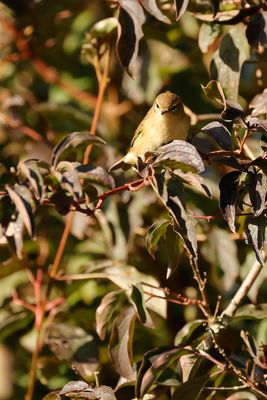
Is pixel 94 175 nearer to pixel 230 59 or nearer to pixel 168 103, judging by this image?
pixel 230 59

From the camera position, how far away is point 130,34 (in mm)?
2416

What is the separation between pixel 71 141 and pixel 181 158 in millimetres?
516

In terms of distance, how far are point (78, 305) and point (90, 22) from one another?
5.26 ft

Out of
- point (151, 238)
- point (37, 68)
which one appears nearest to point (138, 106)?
point (37, 68)

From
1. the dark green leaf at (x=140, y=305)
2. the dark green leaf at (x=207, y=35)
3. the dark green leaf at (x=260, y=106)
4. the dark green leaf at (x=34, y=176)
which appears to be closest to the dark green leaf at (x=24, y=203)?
the dark green leaf at (x=34, y=176)

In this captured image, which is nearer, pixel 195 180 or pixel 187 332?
pixel 195 180

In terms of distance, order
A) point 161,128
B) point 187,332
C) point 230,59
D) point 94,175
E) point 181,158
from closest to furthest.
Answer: point 181,158 → point 94,175 → point 187,332 → point 230,59 → point 161,128

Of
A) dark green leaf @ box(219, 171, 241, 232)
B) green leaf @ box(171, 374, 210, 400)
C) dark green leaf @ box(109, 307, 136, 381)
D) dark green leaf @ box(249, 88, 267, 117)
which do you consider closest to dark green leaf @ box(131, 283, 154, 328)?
dark green leaf @ box(109, 307, 136, 381)

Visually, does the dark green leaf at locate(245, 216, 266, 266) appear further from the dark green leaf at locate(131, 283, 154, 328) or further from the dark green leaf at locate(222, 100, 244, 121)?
the dark green leaf at locate(131, 283, 154, 328)

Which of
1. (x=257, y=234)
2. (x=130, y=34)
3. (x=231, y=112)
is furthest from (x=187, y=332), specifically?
(x=130, y=34)

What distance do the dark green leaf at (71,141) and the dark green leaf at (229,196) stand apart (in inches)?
20.0

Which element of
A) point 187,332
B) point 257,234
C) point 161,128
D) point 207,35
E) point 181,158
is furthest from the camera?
point 161,128

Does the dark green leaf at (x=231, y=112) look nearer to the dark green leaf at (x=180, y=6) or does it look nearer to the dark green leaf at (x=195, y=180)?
the dark green leaf at (x=195, y=180)

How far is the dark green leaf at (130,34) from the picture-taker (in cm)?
A: 239
